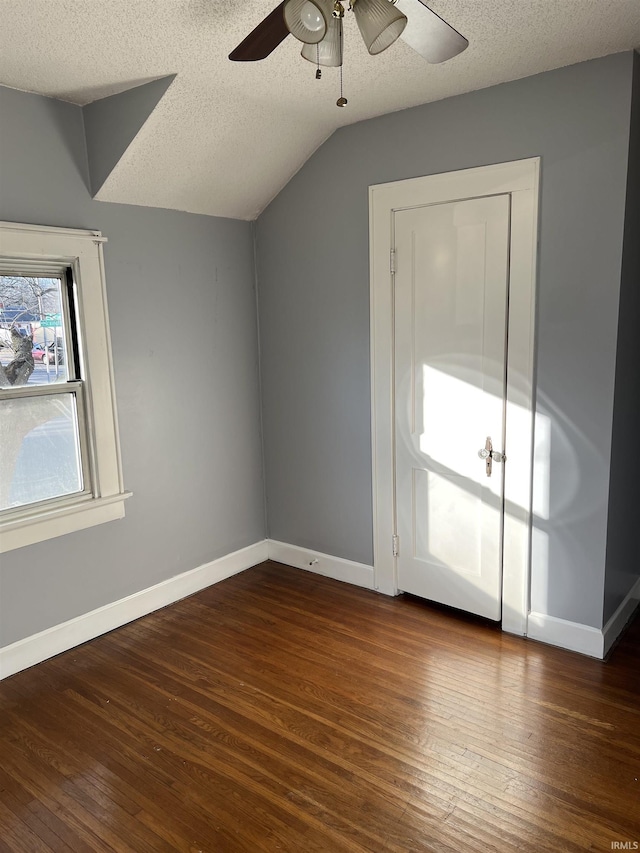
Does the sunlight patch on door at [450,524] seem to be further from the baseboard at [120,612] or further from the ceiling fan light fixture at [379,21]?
the ceiling fan light fixture at [379,21]

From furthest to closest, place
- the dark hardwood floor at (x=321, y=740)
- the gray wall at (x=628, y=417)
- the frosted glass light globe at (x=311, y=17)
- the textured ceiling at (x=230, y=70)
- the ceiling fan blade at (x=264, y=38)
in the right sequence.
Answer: the gray wall at (x=628, y=417) → the textured ceiling at (x=230, y=70) → the dark hardwood floor at (x=321, y=740) → the ceiling fan blade at (x=264, y=38) → the frosted glass light globe at (x=311, y=17)

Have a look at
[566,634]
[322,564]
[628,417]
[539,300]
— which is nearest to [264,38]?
[539,300]

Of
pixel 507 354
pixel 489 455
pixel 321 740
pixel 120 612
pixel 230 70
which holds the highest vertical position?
pixel 230 70

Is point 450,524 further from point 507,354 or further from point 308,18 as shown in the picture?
point 308,18

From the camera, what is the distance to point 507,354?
9.49 ft

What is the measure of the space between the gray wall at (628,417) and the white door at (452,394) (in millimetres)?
487

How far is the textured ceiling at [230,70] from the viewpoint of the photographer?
6.90 ft

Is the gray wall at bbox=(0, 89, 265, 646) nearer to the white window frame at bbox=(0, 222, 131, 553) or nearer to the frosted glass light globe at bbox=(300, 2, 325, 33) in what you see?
the white window frame at bbox=(0, 222, 131, 553)

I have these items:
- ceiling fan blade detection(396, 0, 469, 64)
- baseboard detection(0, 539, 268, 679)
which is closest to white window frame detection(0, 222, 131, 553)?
baseboard detection(0, 539, 268, 679)

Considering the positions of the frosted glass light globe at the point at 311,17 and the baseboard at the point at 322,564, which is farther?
the baseboard at the point at 322,564

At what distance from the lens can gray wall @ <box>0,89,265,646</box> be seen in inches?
112

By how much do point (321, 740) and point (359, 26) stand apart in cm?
233

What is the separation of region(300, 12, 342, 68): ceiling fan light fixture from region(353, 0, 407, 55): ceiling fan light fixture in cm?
9

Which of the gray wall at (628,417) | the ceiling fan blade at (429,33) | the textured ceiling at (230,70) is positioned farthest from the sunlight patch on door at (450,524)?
the ceiling fan blade at (429,33)
